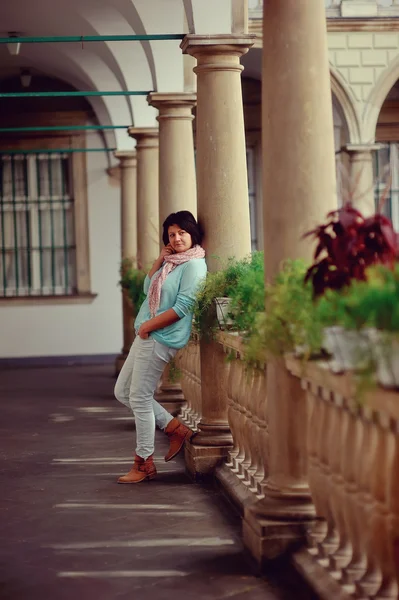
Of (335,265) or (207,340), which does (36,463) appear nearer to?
(207,340)

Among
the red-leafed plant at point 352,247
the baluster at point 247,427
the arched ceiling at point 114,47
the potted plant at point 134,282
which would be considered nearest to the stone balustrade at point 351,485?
the red-leafed plant at point 352,247

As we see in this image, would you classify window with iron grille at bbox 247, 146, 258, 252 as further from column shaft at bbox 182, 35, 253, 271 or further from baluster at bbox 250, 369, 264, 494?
baluster at bbox 250, 369, 264, 494

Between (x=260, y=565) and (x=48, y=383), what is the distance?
35.7 feet

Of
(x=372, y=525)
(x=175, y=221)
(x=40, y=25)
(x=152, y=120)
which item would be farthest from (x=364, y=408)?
(x=40, y=25)

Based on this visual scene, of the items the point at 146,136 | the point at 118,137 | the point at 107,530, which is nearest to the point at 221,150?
the point at 107,530

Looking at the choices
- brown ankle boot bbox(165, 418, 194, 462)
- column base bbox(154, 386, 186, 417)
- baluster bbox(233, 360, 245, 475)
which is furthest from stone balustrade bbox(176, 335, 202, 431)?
baluster bbox(233, 360, 245, 475)

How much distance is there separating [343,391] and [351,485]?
0.39 meters

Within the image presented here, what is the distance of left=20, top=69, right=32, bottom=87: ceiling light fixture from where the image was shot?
1792cm

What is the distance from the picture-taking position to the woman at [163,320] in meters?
7.28

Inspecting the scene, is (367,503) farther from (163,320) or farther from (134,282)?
(134,282)

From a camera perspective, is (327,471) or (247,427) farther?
(247,427)

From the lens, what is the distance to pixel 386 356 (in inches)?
134

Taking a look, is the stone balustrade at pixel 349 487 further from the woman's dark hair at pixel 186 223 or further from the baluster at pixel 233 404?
the woman's dark hair at pixel 186 223

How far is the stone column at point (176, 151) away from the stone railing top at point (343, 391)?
17.7 feet
